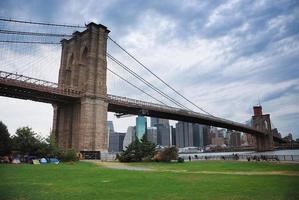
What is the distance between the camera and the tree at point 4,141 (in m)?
43.3

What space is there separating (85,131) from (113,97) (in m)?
10.6

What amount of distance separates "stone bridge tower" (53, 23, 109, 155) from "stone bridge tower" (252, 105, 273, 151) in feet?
264

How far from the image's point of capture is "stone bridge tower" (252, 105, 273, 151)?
11438 cm

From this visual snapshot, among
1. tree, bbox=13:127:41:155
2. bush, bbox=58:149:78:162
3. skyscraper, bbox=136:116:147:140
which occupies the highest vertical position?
skyscraper, bbox=136:116:147:140

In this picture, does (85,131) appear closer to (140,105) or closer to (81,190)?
(140,105)

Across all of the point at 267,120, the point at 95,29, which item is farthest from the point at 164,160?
the point at 267,120

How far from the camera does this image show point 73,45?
196ft

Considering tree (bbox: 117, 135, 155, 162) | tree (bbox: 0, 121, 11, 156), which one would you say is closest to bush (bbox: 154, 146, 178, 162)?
tree (bbox: 117, 135, 155, 162)

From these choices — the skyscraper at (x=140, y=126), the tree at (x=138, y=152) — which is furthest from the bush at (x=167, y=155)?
the skyscraper at (x=140, y=126)

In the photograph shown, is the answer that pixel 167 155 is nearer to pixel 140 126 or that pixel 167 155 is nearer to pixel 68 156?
pixel 68 156

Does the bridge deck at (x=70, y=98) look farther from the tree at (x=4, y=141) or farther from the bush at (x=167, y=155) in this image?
the bush at (x=167, y=155)

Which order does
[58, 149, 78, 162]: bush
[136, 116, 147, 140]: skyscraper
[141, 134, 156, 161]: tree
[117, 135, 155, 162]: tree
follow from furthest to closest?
[136, 116, 147, 140]: skyscraper
[141, 134, 156, 161]: tree
[117, 135, 155, 162]: tree
[58, 149, 78, 162]: bush

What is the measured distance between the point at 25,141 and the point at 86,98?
1261 centimetres

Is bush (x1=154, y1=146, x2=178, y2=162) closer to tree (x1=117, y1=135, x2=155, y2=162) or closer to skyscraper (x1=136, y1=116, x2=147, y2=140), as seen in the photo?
tree (x1=117, y1=135, x2=155, y2=162)
